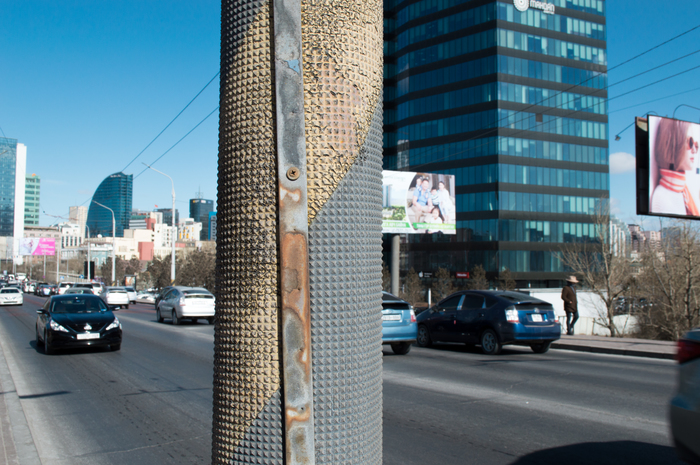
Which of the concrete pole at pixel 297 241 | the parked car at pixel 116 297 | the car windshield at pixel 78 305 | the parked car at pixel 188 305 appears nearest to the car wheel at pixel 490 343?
the car windshield at pixel 78 305

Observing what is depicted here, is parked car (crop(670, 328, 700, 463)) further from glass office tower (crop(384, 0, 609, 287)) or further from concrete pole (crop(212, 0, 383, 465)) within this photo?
glass office tower (crop(384, 0, 609, 287))

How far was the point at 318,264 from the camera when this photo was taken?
1.90 m

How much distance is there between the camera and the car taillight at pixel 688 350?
3941 millimetres

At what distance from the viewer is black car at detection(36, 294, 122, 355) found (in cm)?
1377

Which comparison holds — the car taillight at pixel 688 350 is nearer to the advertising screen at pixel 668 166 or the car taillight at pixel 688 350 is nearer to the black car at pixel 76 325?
the black car at pixel 76 325

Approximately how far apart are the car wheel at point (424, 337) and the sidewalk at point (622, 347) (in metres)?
3.42

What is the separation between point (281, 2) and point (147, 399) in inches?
312

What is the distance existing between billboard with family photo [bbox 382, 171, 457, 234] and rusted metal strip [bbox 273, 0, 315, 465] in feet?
112

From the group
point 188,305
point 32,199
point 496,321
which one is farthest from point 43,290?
point 32,199

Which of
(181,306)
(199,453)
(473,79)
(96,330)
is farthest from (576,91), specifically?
(199,453)

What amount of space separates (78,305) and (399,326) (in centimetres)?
875

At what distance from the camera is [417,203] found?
125 ft

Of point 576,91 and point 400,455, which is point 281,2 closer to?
point 400,455

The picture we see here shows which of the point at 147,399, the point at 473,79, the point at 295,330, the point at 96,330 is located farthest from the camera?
the point at 473,79
